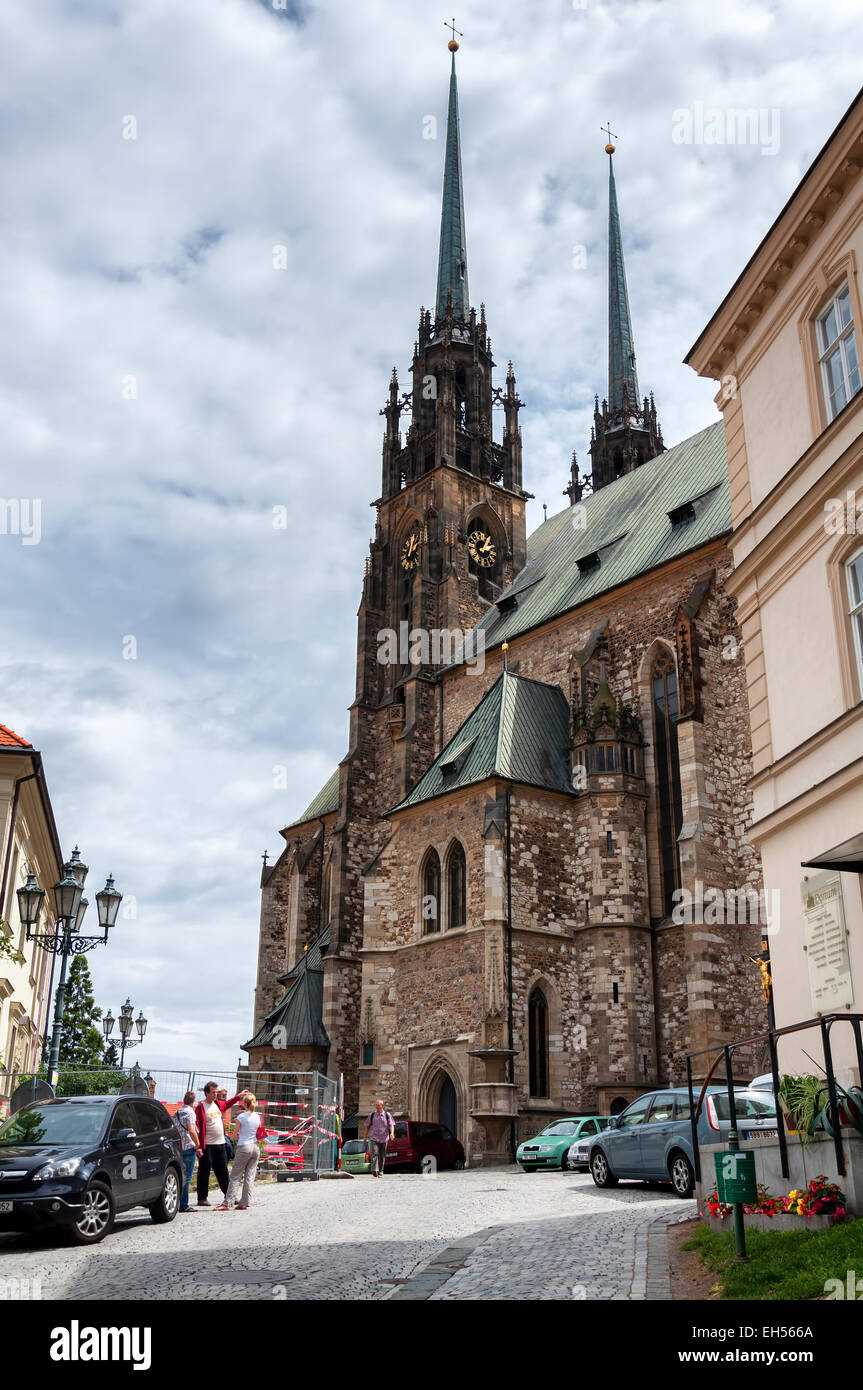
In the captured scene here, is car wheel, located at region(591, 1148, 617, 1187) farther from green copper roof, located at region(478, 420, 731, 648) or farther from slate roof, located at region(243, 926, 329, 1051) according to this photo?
slate roof, located at region(243, 926, 329, 1051)

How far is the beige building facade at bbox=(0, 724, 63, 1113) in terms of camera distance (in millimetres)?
22031

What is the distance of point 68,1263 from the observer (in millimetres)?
9836

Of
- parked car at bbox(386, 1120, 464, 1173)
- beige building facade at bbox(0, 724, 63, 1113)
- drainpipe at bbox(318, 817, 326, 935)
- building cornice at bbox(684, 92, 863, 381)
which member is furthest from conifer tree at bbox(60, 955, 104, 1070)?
building cornice at bbox(684, 92, 863, 381)

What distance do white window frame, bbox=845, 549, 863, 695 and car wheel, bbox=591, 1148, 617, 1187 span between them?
319 inches

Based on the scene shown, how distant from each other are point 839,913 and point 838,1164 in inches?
136

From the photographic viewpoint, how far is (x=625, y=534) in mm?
35188

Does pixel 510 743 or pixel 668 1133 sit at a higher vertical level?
pixel 510 743

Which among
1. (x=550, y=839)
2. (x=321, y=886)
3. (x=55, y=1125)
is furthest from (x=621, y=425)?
(x=55, y=1125)

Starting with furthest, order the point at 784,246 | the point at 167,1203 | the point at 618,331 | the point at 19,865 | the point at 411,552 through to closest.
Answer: the point at 618,331
the point at 411,552
the point at 19,865
the point at 167,1203
the point at 784,246

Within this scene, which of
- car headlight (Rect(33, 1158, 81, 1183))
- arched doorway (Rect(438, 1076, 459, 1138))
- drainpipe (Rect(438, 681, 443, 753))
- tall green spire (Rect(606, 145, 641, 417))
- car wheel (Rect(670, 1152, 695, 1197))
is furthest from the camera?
tall green spire (Rect(606, 145, 641, 417))

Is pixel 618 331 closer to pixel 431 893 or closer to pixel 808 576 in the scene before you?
pixel 431 893

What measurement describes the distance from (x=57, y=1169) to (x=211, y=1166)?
5353 millimetres
